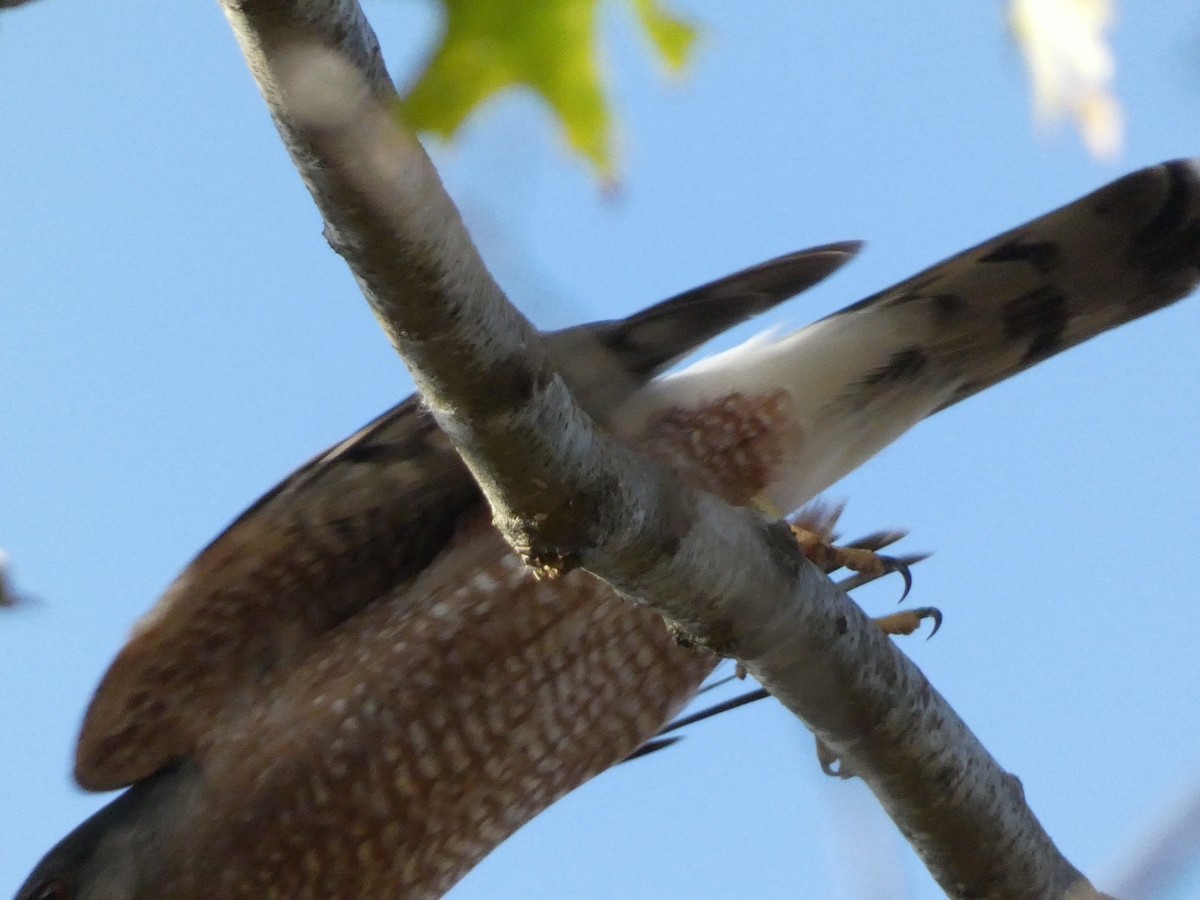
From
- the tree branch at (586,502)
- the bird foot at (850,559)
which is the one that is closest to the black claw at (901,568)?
the bird foot at (850,559)

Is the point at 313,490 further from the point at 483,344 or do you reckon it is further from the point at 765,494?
the point at 483,344

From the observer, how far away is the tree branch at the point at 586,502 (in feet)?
5.98

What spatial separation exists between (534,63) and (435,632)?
2.48 meters

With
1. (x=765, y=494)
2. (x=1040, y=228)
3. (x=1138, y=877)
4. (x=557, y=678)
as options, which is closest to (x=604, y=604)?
(x=557, y=678)

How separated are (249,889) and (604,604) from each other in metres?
1.21

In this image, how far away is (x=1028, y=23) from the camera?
1.38 m

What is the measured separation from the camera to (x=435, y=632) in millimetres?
3785

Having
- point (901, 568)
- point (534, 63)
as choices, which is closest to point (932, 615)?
point (901, 568)

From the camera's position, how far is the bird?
374 centimetres

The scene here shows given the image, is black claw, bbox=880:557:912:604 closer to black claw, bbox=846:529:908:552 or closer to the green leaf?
black claw, bbox=846:529:908:552

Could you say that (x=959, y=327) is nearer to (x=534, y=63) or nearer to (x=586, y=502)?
(x=586, y=502)

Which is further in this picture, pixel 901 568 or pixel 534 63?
pixel 901 568

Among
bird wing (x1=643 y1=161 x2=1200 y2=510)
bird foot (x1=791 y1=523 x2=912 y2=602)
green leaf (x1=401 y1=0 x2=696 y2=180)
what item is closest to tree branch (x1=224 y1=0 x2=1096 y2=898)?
→ green leaf (x1=401 y1=0 x2=696 y2=180)

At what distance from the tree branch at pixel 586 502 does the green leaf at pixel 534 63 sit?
0.57 feet
